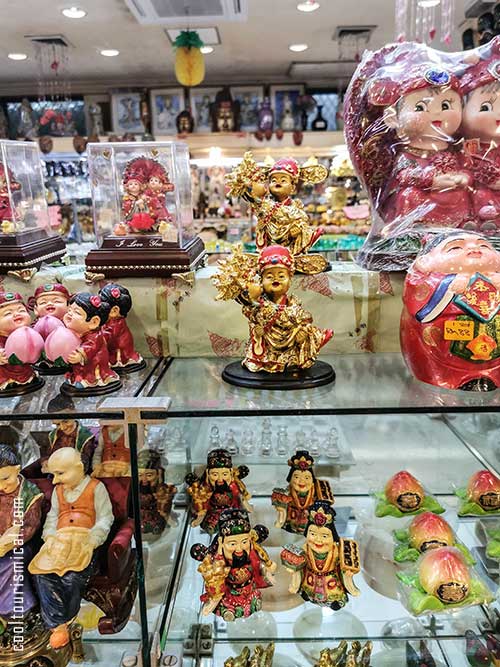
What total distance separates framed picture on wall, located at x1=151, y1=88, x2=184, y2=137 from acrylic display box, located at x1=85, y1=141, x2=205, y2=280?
3.80m

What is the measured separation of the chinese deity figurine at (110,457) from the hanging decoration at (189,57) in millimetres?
3142

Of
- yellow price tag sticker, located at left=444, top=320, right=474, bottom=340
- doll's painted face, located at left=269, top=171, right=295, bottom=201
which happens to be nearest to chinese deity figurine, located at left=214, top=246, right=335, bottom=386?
doll's painted face, located at left=269, top=171, right=295, bottom=201

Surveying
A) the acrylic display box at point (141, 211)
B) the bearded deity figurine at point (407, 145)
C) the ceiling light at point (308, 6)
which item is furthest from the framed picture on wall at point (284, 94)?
the bearded deity figurine at point (407, 145)

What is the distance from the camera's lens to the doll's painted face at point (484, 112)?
3.92 ft

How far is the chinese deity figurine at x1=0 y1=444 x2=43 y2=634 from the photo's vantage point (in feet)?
3.60

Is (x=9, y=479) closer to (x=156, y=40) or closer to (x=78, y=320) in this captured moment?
(x=78, y=320)

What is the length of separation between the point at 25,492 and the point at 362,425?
3.26 feet

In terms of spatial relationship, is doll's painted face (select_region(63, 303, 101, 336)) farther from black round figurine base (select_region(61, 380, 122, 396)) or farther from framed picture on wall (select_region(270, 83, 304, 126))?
framed picture on wall (select_region(270, 83, 304, 126))

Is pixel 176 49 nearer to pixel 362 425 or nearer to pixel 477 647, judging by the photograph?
pixel 362 425

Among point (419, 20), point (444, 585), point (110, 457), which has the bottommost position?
point (444, 585)

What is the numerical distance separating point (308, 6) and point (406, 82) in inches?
99.2

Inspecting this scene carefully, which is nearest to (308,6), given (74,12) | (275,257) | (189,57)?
(189,57)

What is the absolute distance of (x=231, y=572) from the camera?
3.88 ft

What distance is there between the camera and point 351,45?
4180 mm
